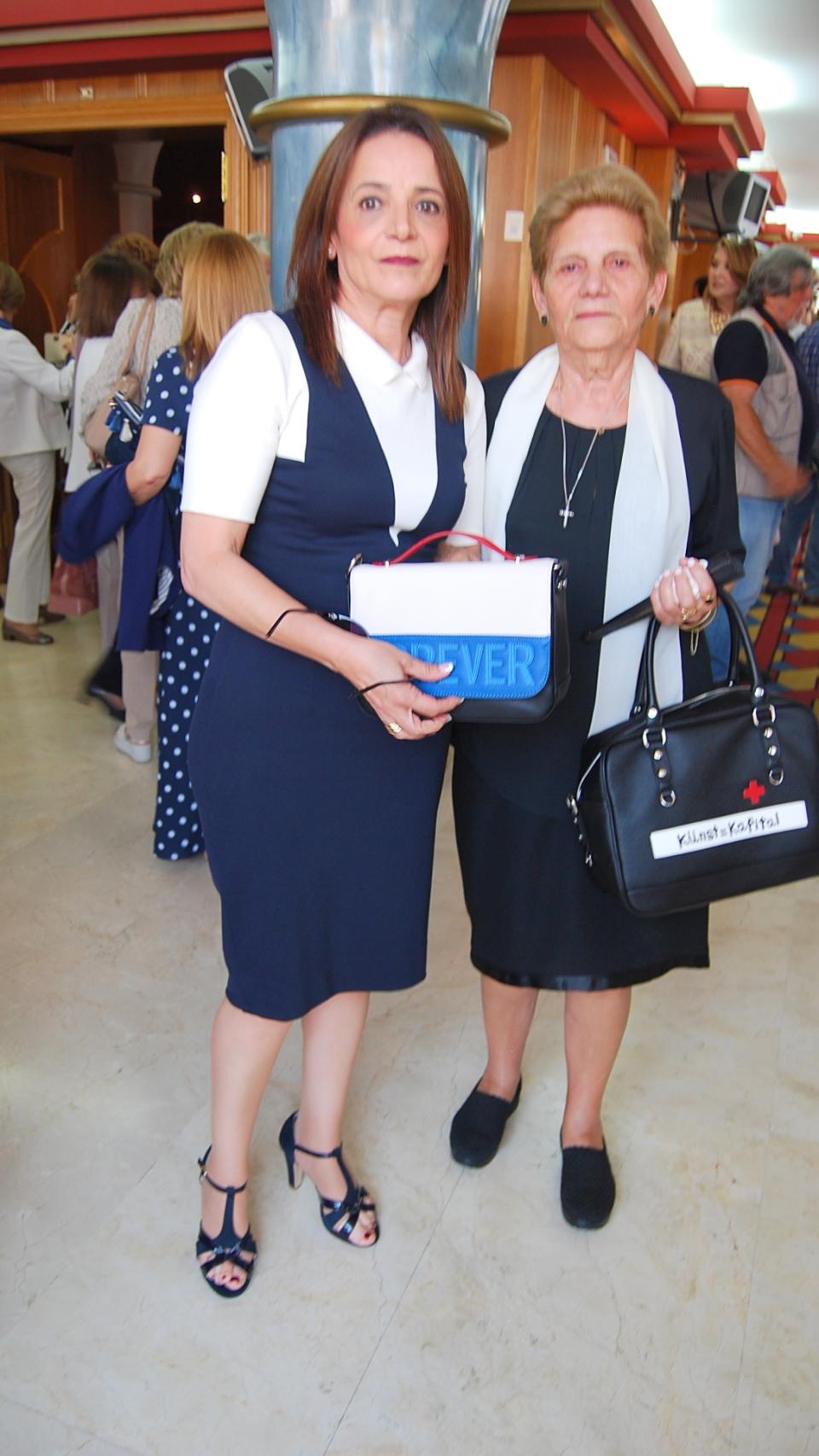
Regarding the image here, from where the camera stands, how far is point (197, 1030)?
7.36ft

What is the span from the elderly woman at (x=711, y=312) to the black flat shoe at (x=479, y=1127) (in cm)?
332

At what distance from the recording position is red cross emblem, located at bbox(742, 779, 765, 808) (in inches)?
57.7

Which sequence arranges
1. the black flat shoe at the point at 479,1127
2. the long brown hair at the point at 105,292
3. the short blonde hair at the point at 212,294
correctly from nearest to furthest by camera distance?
the black flat shoe at the point at 479,1127 → the short blonde hair at the point at 212,294 → the long brown hair at the point at 105,292

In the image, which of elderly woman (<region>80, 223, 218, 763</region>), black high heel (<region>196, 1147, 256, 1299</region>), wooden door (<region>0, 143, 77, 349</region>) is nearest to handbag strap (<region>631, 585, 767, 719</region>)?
black high heel (<region>196, 1147, 256, 1299</region>)

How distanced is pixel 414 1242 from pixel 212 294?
1.97m

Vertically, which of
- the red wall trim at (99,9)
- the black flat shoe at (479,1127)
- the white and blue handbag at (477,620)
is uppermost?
the red wall trim at (99,9)

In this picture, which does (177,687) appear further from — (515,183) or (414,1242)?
(515,183)

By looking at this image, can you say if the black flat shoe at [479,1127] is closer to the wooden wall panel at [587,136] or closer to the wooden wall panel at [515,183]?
the wooden wall panel at [515,183]

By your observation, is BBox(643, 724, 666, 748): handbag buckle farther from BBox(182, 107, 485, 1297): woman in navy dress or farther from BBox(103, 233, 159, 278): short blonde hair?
BBox(103, 233, 159, 278): short blonde hair

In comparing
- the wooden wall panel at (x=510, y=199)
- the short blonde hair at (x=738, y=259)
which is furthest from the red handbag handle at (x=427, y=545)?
the short blonde hair at (x=738, y=259)

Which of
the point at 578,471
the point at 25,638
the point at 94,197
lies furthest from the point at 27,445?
the point at 578,471

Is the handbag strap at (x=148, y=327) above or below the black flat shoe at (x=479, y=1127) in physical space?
above

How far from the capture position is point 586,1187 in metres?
1.82

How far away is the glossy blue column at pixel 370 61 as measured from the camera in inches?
91.0
